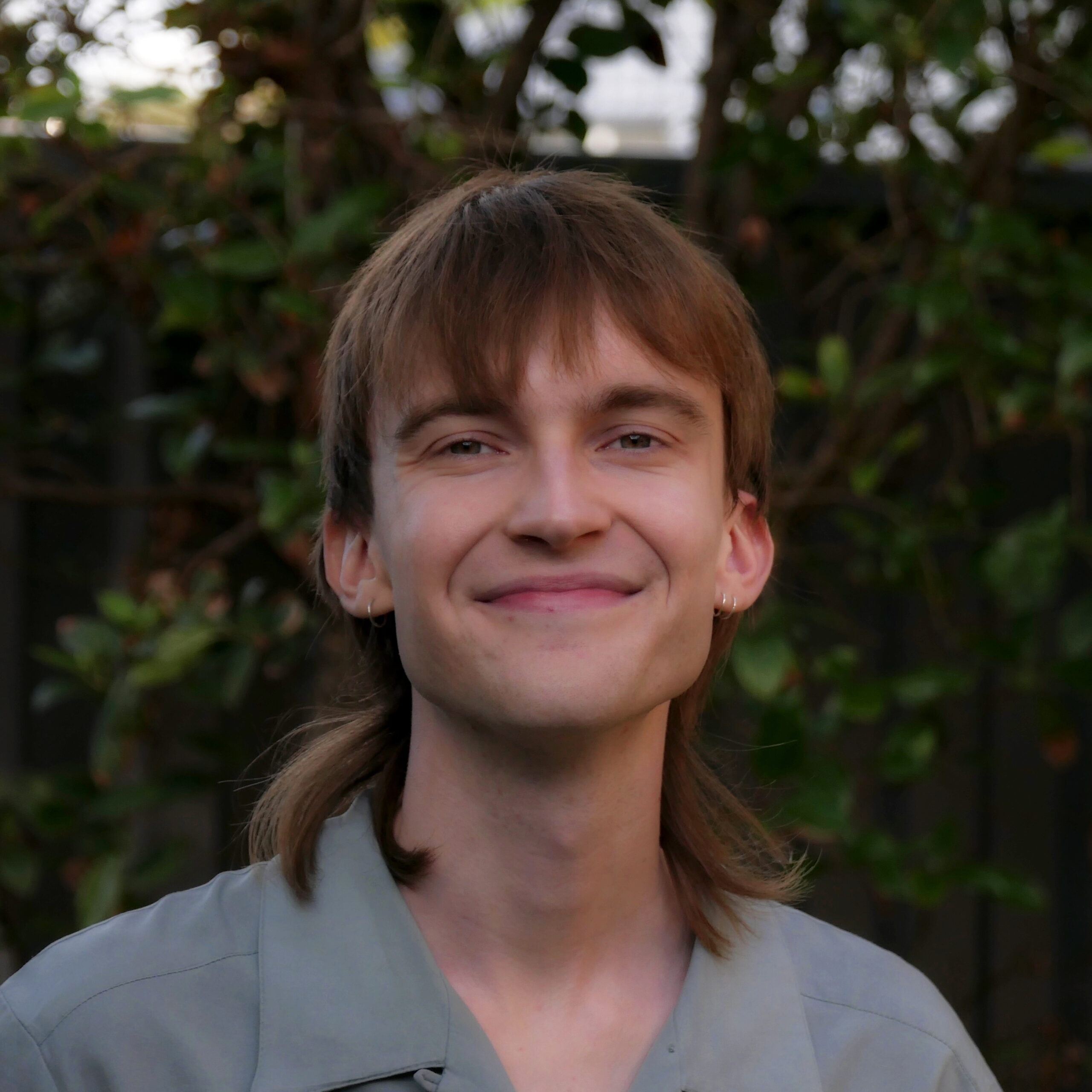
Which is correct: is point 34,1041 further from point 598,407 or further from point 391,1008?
point 598,407

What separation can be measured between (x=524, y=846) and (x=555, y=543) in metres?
0.32

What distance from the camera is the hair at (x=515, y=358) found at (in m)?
1.35

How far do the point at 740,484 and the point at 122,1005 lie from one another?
0.81 metres

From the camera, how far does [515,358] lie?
1317 millimetres

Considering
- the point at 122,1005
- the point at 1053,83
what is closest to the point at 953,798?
the point at 1053,83

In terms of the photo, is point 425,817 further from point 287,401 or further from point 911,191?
point 911,191

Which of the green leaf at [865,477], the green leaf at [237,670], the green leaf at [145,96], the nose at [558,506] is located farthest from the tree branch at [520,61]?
the nose at [558,506]

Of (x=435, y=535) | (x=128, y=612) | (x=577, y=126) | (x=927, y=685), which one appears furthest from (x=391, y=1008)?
(x=577, y=126)

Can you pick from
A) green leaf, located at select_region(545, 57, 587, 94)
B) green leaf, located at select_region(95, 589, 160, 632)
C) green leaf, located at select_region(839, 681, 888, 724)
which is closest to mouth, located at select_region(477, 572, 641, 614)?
green leaf, located at select_region(839, 681, 888, 724)

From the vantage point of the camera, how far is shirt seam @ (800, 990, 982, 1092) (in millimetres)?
1465

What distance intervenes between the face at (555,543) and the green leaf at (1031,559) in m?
0.93

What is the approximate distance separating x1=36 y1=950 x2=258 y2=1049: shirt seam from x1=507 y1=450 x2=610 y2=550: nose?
0.48 metres

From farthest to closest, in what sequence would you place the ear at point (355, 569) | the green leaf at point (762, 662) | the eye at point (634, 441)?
the green leaf at point (762, 662) → the ear at point (355, 569) → the eye at point (634, 441)

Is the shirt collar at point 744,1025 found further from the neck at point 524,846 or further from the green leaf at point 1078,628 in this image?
the green leaf at point 1078,628
